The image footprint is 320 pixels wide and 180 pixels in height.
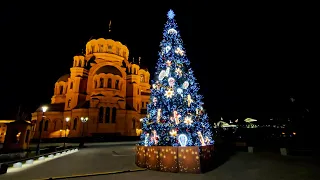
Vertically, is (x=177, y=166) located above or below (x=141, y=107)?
below

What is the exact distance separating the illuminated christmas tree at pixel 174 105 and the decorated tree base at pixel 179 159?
0.54 metres

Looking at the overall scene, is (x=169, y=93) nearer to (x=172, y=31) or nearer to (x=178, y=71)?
(x=178, y=71)

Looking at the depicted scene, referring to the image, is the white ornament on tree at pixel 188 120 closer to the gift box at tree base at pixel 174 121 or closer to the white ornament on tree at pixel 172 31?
the gift box at tree base at pixel 174 121

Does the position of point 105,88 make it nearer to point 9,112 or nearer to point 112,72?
point 112,72

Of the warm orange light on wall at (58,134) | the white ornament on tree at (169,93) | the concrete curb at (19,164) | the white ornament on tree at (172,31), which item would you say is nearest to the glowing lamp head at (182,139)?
the white ornament on tree at (169,93)

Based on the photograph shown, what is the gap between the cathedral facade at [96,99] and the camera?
30891 mm

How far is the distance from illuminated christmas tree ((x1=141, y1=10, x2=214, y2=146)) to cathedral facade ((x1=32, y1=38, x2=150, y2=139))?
74.4 feet

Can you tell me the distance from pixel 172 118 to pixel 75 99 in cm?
2892

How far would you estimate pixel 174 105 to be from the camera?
8.87m

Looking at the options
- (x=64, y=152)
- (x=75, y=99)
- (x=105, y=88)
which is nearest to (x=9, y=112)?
(x=75, y=99)

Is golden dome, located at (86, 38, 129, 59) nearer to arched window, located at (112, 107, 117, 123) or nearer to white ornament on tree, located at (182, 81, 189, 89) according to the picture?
arched window, located at (112, 107, 117, 123)

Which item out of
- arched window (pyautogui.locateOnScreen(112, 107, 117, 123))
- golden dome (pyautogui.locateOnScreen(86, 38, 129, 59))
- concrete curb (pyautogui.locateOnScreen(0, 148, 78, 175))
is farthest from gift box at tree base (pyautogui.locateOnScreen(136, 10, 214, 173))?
golden dome (pyautogui.locateOnScreen(86, 38, 129, 59))

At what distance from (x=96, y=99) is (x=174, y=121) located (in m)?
25.0

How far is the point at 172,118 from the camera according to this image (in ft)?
28.7
